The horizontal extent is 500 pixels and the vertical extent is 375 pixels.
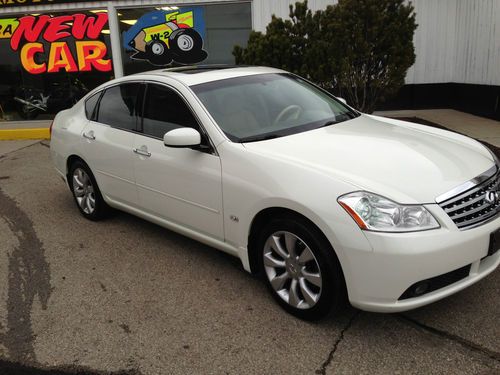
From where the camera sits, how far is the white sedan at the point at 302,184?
2.67 m

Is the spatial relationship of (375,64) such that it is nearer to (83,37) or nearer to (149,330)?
(149,330)

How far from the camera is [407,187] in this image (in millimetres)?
2779

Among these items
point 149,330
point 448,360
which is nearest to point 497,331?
point 448,360

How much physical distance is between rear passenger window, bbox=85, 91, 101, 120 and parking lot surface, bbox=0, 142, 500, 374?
143 centimetres

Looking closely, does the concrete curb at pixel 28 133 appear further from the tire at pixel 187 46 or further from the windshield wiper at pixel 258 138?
the windshield wiper at pixel 258 138

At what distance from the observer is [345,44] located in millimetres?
7695

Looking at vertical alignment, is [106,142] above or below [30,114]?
above

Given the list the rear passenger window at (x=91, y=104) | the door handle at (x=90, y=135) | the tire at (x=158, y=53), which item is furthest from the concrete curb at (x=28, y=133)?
the door handle at (x=90, y=135)

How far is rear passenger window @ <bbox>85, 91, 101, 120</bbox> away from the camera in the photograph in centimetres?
504

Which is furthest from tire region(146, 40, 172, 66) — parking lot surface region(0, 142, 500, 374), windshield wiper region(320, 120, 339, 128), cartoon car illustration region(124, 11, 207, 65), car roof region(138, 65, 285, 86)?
windshield wiper region(320, 120, 339, 128)

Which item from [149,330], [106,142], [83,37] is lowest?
[149,330]

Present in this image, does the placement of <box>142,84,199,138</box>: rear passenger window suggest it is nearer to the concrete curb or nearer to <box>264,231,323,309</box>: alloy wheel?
<box>264,231,323,309</box>: alloy wheel

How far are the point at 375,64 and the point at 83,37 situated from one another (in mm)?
7752

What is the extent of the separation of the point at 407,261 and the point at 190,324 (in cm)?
146
